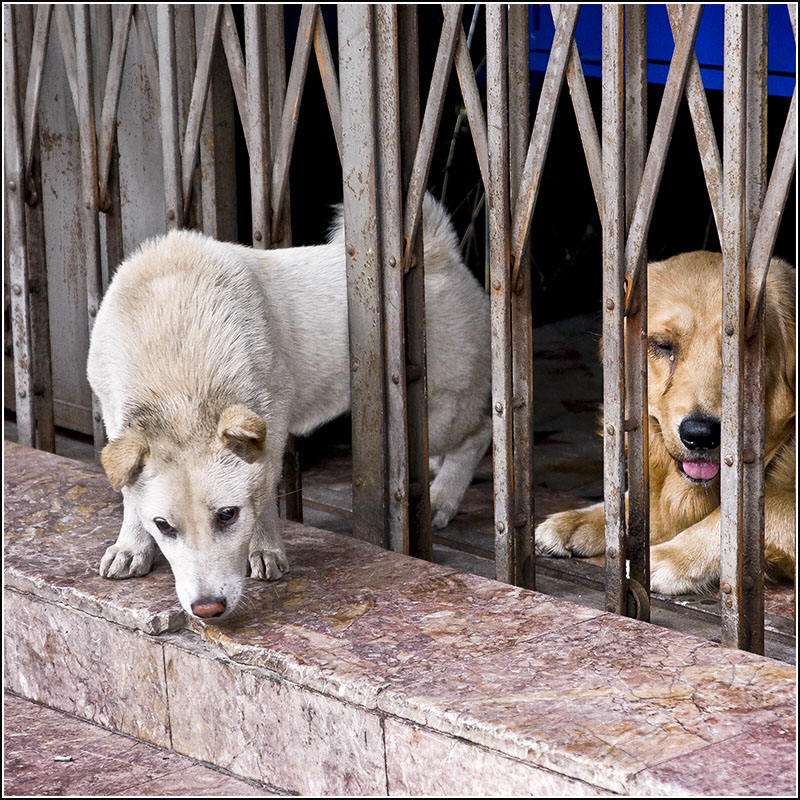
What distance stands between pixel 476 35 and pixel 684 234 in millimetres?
3027

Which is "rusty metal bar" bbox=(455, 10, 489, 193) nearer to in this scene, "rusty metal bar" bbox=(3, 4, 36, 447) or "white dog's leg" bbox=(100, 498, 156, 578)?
"white dog's leg" bbox=(100, 498, 156, 578)

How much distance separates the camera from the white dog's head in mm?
3551

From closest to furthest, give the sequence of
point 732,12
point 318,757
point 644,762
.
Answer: point 644,762 < point 732,12 < point 318,757

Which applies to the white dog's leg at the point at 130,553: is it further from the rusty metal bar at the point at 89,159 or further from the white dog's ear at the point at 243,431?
the rusty metal bar at the point at 89,159

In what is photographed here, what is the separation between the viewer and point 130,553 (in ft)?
13.6

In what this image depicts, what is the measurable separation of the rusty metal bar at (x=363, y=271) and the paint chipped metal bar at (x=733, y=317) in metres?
1.37

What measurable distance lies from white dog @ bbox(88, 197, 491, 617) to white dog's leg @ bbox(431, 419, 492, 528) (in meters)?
0.04

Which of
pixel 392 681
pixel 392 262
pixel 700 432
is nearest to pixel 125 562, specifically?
pixel 392 681

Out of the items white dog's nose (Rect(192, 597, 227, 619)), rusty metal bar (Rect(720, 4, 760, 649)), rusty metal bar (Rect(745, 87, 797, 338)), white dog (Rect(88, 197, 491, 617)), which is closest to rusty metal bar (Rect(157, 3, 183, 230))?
white dog (Rect(88, 197, 491, 617))

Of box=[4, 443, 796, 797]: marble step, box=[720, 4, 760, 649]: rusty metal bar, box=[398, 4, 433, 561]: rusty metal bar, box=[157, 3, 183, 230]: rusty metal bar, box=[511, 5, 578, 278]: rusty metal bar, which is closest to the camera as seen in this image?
box=[4, 443, 796, 797]: marble step

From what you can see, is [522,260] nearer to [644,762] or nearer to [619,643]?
[619,643]

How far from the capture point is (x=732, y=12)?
3.23 metres

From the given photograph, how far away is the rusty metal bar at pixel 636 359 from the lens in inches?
140

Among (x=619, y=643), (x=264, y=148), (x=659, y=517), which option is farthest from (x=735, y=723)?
(x=264, y=148)
